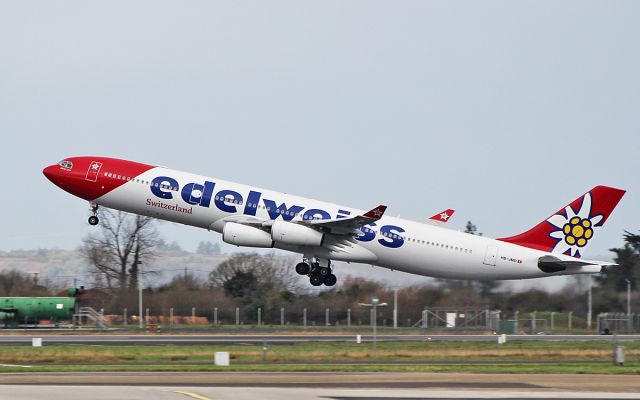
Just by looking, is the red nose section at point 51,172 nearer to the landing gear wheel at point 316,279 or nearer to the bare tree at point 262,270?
the landing gear wheel at point 316,279

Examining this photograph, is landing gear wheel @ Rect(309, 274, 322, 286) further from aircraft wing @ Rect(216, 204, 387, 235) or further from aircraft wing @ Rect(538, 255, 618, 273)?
aircraft wing @ Rect(538, 255, 618, 273)

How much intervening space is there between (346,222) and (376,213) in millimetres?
2280

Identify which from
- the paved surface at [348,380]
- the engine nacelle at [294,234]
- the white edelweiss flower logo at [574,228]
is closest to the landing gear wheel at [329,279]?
the engine nacelle at [294,234]

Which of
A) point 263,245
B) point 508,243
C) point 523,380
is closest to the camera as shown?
point 523,380

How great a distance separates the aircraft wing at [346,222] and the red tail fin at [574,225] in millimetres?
9168

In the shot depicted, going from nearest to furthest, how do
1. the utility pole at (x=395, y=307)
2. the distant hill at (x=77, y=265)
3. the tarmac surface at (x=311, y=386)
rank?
the tarmac surface at (x=311, y=386) < the utility pole at (x=395, y=307) < the distant hill at (x=77, y=265)

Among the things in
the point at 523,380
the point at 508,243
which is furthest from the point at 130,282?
the point at 523,380

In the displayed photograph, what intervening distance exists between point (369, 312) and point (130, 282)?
23.8m

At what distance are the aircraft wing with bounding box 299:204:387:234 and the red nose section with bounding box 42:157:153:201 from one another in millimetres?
9478

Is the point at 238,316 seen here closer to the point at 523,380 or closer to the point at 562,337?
the point at 562,337

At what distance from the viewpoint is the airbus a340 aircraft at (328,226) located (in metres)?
57.1

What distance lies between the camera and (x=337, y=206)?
59.7 metres

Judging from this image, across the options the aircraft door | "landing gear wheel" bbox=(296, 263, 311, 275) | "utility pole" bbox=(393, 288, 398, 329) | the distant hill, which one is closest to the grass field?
the aircraft door

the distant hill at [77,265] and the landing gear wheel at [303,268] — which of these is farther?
the distant hill at [77,265]
